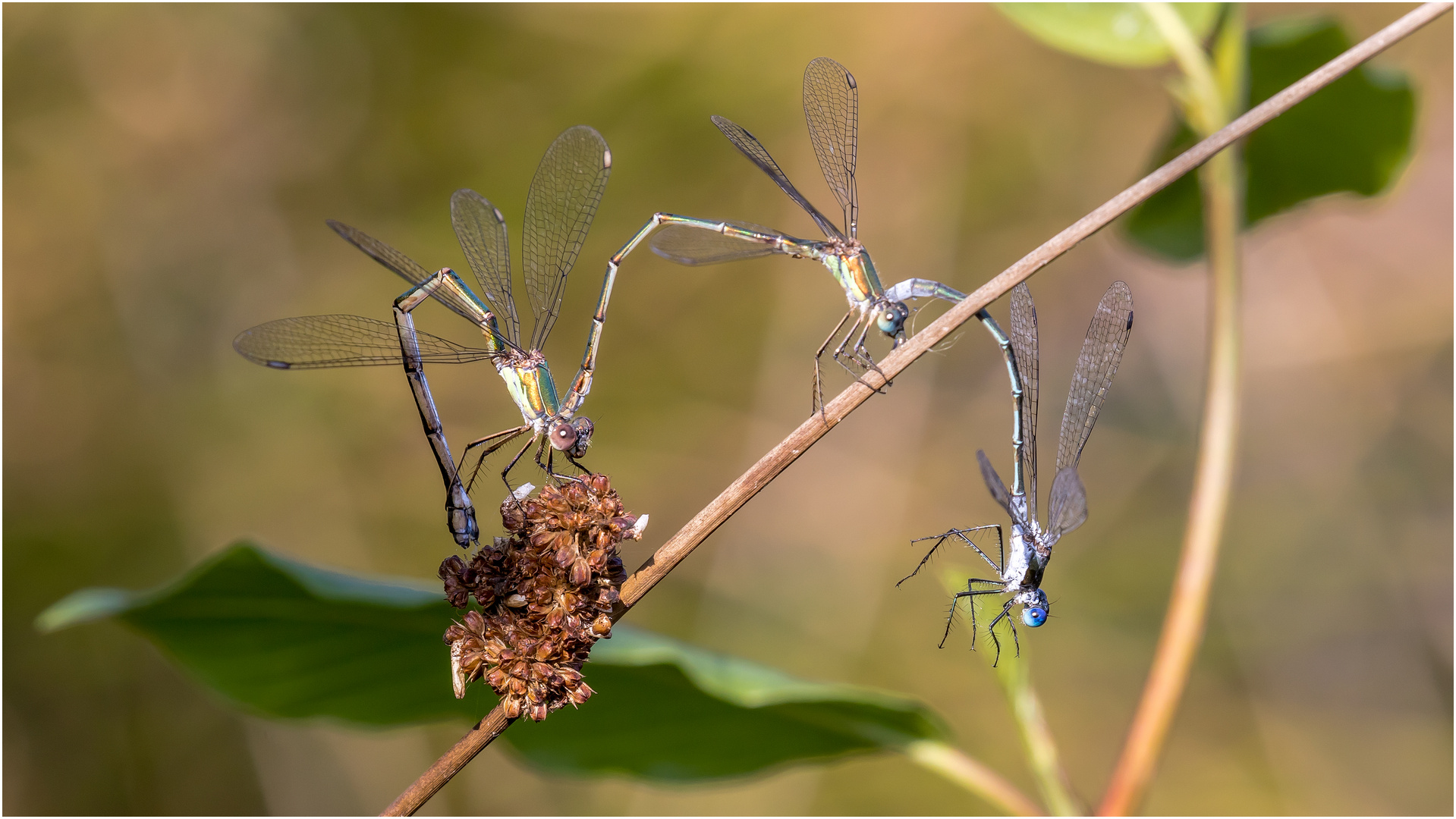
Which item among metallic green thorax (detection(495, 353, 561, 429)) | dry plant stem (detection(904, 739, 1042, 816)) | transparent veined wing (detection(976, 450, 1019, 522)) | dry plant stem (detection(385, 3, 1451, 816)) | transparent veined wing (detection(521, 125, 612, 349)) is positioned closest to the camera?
dry plant stem (detection(385, 3, 1451, 816))

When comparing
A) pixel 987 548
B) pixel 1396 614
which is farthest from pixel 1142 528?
pixel 987 548

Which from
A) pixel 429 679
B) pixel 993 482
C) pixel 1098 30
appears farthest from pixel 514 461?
pixel 1098 30

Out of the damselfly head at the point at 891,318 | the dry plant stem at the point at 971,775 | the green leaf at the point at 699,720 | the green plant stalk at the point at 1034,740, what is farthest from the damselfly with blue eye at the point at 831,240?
the dry plant stem at the point at 971,775

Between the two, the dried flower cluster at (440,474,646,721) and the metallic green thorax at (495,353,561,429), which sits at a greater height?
the metallic green thorax at (495,353,561,429)

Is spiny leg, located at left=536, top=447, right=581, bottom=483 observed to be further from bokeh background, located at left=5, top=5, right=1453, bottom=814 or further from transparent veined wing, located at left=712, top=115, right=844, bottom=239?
bokeh background, located at left=5, top=5, right=1453, bottom=814

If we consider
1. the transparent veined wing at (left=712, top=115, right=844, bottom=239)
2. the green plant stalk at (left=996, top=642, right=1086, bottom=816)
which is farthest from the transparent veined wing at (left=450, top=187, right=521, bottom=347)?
the green plant stalk at (left=996, top=642, right=1086, bottom=816)

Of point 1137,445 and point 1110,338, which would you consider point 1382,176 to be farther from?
point 1137,445

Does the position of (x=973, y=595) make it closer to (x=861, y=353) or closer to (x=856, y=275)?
(x=861, y=353)

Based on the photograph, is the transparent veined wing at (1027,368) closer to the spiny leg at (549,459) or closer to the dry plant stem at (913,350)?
the dry plant stem at (913,350)
